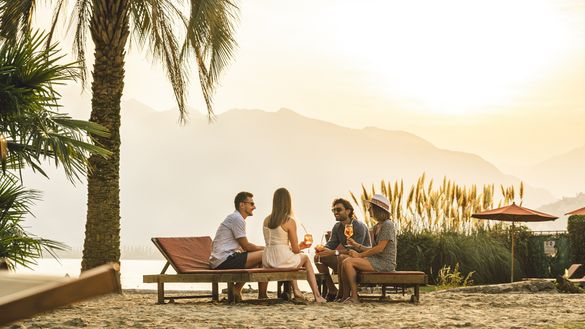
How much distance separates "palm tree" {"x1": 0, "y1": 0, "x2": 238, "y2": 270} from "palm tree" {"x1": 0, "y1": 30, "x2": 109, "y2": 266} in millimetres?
3222

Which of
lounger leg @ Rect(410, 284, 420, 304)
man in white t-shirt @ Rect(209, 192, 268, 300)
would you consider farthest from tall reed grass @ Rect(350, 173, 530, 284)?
man in white t-shirt @ Rect(209, 192, 268, 300)

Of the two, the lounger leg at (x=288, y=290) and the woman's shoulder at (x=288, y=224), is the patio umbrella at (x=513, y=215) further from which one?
the woman's shoulder at (x=288, y=224)

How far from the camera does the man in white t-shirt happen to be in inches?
466

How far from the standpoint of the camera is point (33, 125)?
10891 millimetres

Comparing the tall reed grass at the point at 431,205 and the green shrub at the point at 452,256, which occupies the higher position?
the tall reed grass at the point at 431,205

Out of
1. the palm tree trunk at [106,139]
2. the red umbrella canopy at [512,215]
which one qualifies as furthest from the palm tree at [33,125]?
the red umbrella canopy at [512,215]

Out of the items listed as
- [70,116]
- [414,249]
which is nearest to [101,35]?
[70,116]

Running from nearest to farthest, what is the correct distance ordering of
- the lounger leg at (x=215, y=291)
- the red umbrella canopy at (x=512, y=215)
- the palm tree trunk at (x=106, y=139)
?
1. the lounger leg at (x=215, y=291)
2. the palm tree trunk at (x=106, y=139)
3. the red umbrella canopy at (x=512, y=215)

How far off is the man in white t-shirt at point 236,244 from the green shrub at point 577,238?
1101 cm

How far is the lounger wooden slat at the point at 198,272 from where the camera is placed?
36.6 ft

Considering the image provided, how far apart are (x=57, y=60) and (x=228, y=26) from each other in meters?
4.80

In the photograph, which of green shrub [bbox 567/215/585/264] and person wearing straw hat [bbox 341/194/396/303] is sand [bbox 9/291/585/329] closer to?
person wearing straw hat [bbox 341/194/396/303]

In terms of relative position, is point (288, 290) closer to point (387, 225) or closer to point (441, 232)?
point (387, 225)

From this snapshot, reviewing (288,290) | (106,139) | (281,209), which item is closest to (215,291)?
(288,290)
